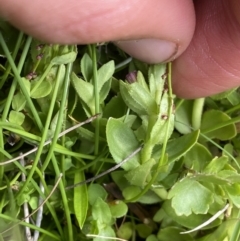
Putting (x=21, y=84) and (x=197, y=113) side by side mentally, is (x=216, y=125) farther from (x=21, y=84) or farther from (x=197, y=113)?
(x=21, y=84)

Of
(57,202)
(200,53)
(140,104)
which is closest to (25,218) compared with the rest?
(57,202)

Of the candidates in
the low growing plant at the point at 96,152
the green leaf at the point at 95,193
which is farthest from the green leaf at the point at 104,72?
the green leaf at the point at 95,193

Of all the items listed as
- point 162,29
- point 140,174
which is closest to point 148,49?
point 162,29

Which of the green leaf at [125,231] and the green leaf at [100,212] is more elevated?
the green leaf at [100,212]

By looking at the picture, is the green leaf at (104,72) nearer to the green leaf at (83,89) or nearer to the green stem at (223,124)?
the green leaf at (83,89)

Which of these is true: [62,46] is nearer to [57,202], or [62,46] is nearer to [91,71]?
[91,71]
